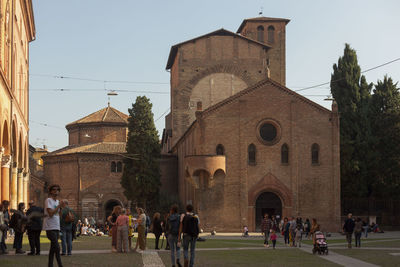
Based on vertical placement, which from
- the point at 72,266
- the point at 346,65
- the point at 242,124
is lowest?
the point at 72,266

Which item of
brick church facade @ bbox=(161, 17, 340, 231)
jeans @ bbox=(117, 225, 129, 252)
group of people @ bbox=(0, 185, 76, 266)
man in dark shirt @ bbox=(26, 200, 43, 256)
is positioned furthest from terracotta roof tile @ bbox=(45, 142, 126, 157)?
man in dark shirt @ bbox=(26, 200, 43, 256)

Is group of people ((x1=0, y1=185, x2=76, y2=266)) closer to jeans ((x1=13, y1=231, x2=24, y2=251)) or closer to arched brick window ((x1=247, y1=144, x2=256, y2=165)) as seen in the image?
jeans ((x1=13, y1=231, x2=24, y2=251))

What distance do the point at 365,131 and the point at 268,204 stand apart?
10.4m

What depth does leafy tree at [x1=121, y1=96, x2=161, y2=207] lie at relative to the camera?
48.0m

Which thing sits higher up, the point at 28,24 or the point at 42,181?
the point at 28,24

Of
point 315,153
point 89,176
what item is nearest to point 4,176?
point 315,153

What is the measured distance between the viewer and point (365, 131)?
1859 inches

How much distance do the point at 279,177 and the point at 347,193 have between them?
23.1ft

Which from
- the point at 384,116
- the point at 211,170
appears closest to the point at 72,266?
the point at 211,170

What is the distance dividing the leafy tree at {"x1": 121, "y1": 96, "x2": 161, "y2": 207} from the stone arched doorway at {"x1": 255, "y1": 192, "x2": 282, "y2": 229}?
9.38m

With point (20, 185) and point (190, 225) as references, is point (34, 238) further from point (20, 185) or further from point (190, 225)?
point (20, 185)

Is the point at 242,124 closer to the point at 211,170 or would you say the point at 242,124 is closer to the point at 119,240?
the point at 211,170

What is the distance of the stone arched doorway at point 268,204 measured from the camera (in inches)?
1657

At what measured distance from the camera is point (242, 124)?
42188 millimetres
